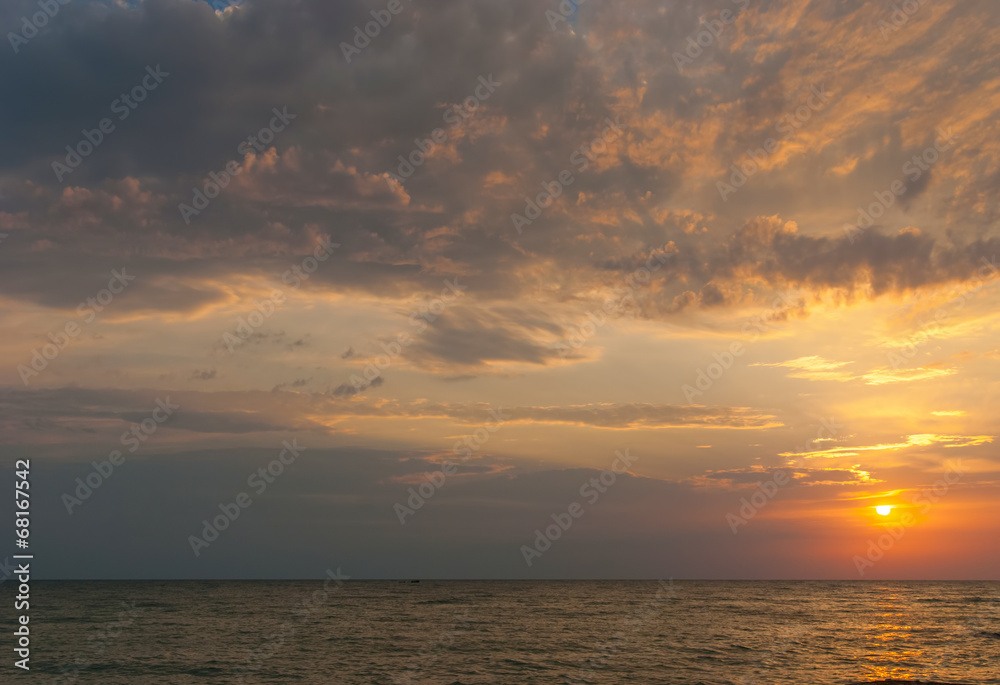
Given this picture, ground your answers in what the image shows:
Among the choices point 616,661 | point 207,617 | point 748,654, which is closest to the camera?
point 616,661

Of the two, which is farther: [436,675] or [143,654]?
[143,654]

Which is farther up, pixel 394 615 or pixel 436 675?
pixel 436 675

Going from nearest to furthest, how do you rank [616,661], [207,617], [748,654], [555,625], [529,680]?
[529,680], [616,661], [748,654], [555,625], [207,617]

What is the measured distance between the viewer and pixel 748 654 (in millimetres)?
51312

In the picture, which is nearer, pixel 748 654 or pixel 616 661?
pixel 616 661

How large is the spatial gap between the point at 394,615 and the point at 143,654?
44.3 meters

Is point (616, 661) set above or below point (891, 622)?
above

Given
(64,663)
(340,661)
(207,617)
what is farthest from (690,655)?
(207,617)

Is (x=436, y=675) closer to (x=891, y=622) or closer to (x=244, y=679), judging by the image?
(x=244, y=679)

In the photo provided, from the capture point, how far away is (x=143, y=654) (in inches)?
2068

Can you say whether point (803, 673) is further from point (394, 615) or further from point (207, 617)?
point (207, 617)

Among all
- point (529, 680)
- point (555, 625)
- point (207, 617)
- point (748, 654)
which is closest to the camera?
point (529, 680)

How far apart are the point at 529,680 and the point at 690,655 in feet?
54.6

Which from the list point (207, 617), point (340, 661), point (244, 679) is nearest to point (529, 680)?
point (340, 661)
